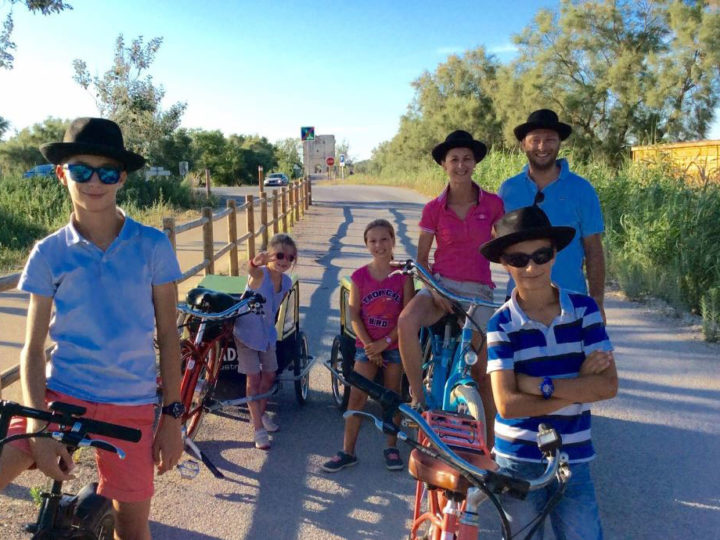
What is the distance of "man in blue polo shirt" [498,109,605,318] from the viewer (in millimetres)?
3766

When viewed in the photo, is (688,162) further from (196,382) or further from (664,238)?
(196,382)

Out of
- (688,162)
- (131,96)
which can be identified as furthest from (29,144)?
(688,162)

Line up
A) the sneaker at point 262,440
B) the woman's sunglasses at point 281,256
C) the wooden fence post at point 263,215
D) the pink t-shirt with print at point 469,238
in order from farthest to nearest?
the wooden fence post at point 263,215 < the woman's sunglasses at point 281,256 < the sneaker at point 262,440 < the pink t-shirt with print at point 469,238

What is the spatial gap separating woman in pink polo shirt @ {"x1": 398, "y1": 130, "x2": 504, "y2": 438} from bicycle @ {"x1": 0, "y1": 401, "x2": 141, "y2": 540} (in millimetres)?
1898

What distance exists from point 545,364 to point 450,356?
1.49 m

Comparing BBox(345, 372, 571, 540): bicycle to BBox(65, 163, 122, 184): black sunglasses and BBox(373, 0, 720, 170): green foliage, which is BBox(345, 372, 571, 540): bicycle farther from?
BBox(373, 0, 720, 170): green foliage

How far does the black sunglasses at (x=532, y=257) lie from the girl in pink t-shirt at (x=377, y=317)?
6.16 ft

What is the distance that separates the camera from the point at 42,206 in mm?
18297

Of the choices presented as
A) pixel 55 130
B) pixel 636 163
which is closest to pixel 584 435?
pixel 636 163

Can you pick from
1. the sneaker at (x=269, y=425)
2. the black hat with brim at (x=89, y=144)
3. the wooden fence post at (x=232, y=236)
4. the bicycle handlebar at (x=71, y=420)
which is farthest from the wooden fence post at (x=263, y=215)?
the bicycle handlebar at (x=71, y=420)

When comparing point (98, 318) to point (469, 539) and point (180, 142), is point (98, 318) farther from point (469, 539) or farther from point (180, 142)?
point (180, 142)

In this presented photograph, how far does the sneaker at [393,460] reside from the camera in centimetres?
413

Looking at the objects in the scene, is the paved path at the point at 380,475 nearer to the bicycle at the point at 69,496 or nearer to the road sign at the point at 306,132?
the bicycle at the point at 69,496

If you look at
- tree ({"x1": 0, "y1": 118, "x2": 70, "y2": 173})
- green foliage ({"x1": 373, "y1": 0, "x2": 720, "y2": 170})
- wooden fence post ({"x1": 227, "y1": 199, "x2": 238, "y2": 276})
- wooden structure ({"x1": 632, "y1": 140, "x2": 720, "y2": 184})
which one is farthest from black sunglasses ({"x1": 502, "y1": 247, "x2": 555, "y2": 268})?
tree ({"x1": 0, "y1": 118, "x2": 70, "y2": 173})
